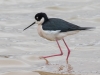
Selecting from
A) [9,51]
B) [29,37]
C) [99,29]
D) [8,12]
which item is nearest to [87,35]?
[99,29]

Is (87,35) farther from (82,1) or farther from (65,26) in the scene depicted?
(82,1)

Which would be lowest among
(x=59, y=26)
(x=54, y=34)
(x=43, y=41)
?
(x=43, y=41)

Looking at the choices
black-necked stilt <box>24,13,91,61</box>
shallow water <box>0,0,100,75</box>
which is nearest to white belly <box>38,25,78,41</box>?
black-necked stilt <box>24,13,91,61</box>

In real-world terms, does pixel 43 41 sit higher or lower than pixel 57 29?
lower

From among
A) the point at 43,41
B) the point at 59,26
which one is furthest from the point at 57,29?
the point at 43,41

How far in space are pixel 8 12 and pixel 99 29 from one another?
9.11ft

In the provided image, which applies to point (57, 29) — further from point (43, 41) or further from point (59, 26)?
point (43, 41)

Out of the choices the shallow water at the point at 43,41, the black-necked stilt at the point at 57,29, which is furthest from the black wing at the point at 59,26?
the shallow water at the point at 43,41

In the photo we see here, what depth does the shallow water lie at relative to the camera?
833cm

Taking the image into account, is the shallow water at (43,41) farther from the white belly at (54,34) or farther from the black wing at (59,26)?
the black wing at (59,26)

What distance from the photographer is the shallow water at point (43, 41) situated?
328 inches

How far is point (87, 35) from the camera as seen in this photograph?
1055 cm

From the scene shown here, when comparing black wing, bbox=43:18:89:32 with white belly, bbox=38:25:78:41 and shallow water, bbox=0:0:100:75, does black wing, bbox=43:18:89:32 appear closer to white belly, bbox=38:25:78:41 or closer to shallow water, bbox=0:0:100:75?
white belly, bbox=38:25:78:41

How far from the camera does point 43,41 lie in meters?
10.1
